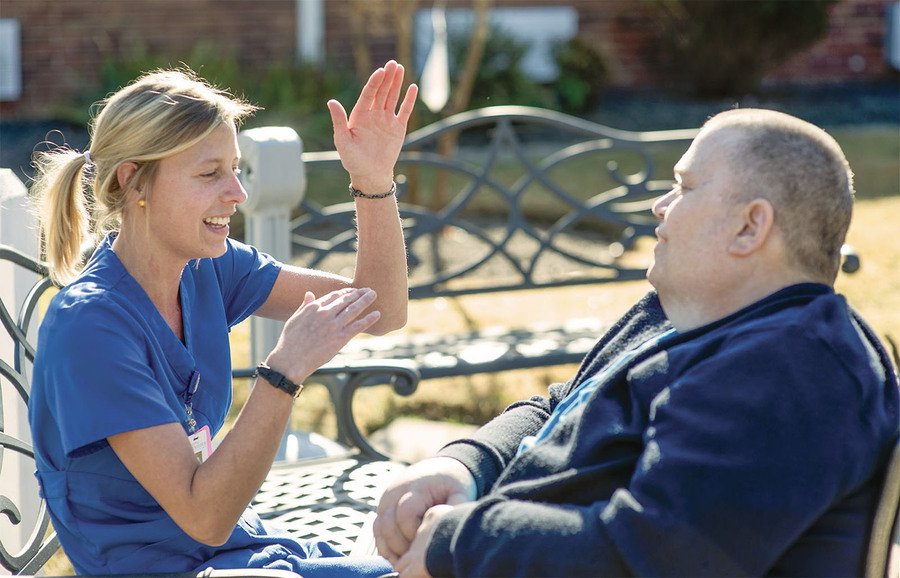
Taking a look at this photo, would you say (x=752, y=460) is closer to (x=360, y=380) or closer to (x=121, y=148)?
(x=121, y=148)

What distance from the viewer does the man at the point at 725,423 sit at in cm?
166

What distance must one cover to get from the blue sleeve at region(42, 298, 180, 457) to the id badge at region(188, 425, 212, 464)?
0.73 ft

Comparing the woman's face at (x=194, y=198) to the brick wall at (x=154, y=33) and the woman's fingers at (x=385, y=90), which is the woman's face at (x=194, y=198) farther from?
the brick wall at (x=154, y=33)

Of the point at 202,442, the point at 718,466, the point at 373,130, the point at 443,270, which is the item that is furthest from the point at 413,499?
the point at 443,270

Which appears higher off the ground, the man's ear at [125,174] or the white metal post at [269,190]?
the man's ear at [125,174]

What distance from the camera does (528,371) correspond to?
5.68 metres

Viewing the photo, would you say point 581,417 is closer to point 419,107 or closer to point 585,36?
point 419,107

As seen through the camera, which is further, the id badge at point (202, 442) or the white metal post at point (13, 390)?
the white metal post at point (13, 390)

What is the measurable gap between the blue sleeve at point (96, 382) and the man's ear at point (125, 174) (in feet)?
0.88

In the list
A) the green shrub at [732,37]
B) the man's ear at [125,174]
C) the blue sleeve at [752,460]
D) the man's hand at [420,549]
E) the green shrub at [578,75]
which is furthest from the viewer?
the green shrub at [732,37]

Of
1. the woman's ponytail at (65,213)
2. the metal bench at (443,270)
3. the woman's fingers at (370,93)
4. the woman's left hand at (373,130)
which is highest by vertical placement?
the woman's fingers at (370,93)

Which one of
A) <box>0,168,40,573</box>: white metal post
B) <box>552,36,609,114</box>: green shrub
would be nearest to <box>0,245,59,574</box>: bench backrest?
<box>0,168,40,573</box>: white metal post

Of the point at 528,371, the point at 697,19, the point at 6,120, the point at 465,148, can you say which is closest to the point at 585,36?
the point at 697,19

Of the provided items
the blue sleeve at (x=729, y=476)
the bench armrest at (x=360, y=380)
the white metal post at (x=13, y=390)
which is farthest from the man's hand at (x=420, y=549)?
the white metal post at (x=13, y=390)
